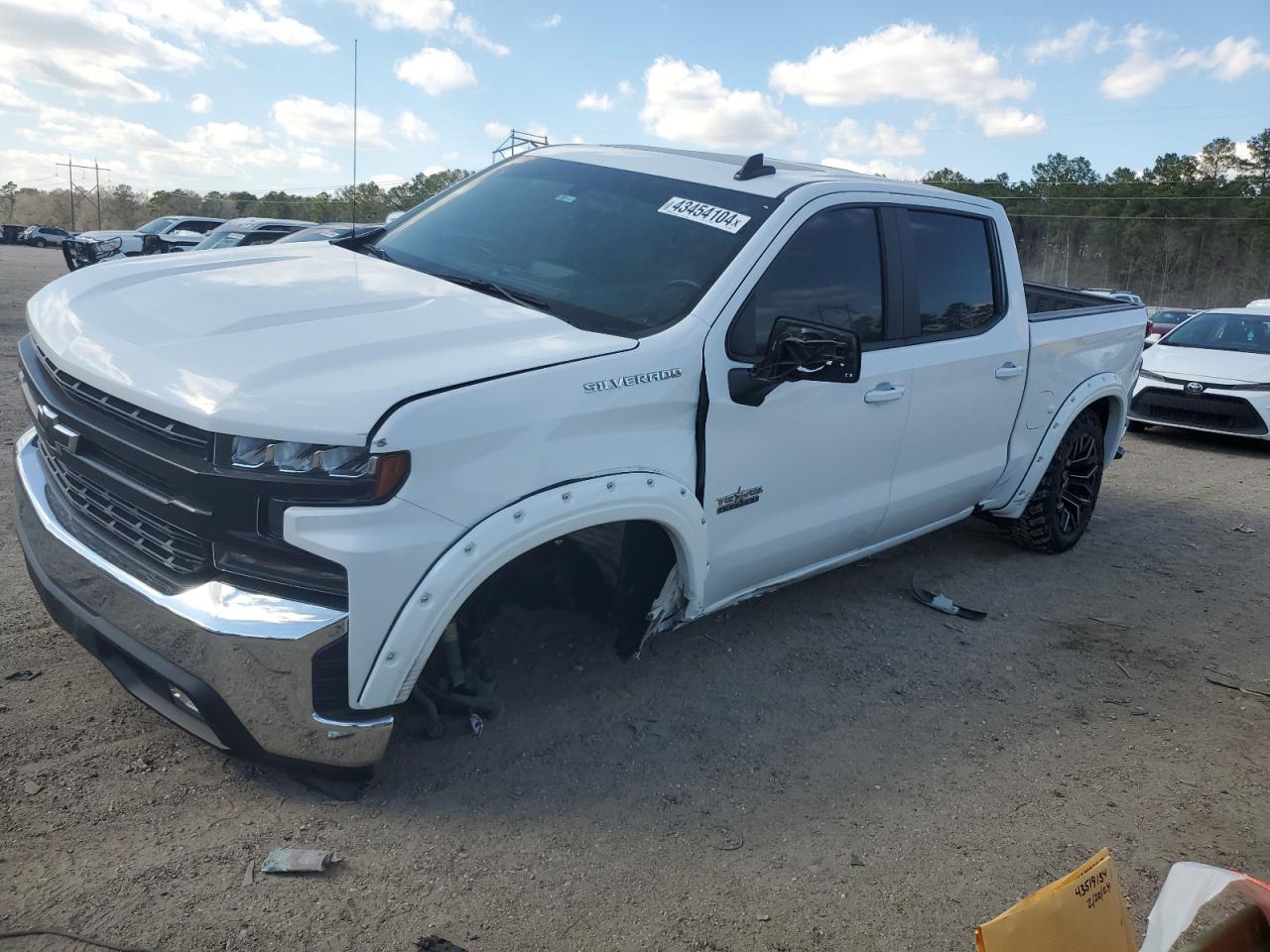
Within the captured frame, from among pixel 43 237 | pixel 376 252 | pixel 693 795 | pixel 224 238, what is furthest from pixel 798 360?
pixel 43 237

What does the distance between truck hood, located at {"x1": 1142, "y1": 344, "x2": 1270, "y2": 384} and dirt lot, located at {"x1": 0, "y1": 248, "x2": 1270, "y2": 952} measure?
6.12 metres

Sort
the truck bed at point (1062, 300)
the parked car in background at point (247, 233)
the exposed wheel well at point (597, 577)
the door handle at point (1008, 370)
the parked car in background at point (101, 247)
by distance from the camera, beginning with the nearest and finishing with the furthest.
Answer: the exposed wheel well at point (597, 577) < the door handle at point (1008, 370) < the truck bed at point (1062, 300) < the parked car in background at point (247, 233) < the parked car in background at point (101, 247)

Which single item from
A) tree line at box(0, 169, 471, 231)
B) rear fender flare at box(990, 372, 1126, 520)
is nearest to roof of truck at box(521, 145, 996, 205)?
rear fender flare at box(990, 372, 1126, 520)

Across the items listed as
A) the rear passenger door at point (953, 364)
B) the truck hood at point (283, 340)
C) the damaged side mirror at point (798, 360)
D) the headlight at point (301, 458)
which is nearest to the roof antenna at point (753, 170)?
the rear passenger door at point (953, 364)

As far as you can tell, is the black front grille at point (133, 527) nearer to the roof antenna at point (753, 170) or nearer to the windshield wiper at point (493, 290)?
the windshield wiper at point (493, 290)

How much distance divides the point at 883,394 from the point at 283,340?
2.28 meters

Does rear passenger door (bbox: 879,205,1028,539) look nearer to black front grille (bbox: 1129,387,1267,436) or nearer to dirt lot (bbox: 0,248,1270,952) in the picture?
dirt lot (bbox: 0,248,1270,952)

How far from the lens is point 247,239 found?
1844 cm

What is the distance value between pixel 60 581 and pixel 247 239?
1716cm

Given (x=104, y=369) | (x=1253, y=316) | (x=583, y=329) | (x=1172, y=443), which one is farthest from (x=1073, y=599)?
(x=1253, y=316)

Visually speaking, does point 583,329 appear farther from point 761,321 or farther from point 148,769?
point 148,769

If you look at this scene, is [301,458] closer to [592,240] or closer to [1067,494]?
[592,240]

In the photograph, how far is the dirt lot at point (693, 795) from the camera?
2.48 meters

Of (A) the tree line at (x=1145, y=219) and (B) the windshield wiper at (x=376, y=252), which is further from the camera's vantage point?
(A) the tree line at (x=1145, y=219)
